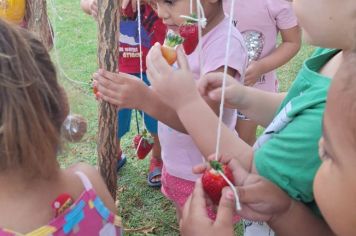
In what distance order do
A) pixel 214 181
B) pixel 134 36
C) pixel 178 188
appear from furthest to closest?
pixel 134 36 → pixel 178 188 → pixel 214 181

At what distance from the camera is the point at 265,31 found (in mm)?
2006

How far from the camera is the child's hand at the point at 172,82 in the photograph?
1.12 metres

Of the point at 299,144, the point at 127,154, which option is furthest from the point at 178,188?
the point at 127,154

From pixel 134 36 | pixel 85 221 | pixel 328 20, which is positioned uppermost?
pixel 328 20

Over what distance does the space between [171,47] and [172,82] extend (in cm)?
14

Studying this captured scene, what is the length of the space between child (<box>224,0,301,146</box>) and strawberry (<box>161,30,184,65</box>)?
74 cm

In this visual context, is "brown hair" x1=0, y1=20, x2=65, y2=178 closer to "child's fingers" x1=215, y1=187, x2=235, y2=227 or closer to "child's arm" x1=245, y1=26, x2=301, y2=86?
"child's fingers" x1=215, y1=187, x2=235, y2=227

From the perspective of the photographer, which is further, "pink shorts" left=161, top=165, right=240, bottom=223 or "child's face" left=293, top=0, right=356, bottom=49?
"pink shorts" left=161, top=165, right=240, bottom=223

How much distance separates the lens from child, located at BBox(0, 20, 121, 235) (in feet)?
2.78

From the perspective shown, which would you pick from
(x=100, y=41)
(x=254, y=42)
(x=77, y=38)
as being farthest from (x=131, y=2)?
(x=77, y=38)

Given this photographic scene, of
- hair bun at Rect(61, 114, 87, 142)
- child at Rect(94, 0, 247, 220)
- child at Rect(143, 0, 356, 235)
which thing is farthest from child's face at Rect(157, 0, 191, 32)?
hair bun at Rect(61, 114, 87, 142)

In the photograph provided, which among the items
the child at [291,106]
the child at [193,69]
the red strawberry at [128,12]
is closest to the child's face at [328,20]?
the child at [291,106]

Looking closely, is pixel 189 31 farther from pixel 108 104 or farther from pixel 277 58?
pixel 277 58

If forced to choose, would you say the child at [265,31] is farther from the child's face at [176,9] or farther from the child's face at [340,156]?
the child's face at [340,156]
